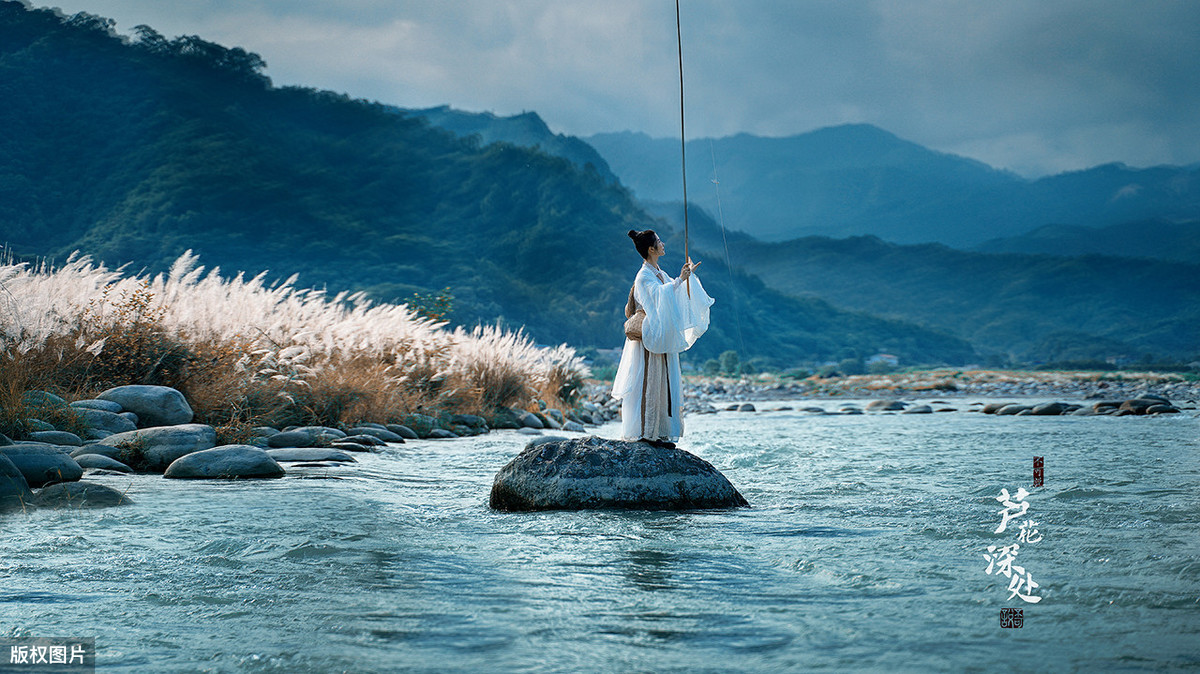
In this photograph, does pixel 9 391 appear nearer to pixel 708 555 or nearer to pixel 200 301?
pixel 200 301

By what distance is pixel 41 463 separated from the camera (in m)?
6.19

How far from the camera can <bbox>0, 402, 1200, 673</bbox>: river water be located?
303 centimetres

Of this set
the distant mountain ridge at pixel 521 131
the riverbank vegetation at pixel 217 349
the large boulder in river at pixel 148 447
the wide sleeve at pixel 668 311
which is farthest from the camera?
the distant mountain ridge at pixel 521 131

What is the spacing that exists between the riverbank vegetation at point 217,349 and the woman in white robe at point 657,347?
4.66 meters

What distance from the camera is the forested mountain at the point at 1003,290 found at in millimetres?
96500

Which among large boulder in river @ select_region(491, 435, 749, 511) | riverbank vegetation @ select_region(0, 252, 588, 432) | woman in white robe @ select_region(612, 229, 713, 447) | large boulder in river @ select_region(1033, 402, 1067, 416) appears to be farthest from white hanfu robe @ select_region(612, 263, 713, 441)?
large boulder in river @ select_region(1033, 402, 1067, 416)

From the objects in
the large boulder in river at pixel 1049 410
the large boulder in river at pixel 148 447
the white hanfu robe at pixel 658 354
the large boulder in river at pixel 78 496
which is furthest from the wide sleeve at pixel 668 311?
the large boulder in river at pixel 1049 410

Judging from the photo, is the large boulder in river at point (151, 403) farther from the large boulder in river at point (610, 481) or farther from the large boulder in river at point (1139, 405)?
the large boulder in river at point (1139, 405)

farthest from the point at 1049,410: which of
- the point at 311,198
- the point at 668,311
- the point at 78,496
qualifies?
the point at 311,198

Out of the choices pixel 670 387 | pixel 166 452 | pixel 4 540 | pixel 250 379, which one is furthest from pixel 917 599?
pixel 250 379

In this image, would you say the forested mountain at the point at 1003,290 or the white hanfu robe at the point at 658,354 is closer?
the white hanfu robe at the point at 658,354

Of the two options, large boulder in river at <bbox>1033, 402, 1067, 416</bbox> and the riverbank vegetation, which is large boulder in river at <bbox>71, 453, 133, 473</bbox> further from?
large boulder in river at <bbox>1033, 402, 1067, 416</bbox>

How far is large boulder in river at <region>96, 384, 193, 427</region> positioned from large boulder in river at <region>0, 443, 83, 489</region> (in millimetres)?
2532

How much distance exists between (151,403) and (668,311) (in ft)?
17.6
